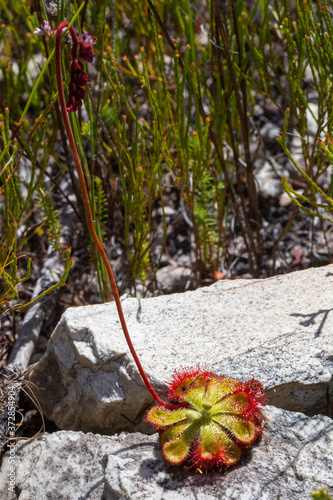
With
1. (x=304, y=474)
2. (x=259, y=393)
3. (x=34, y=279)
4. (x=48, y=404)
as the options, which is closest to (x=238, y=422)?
(x=259, y=393)

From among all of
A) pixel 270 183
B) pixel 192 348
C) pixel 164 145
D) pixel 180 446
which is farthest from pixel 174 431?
pixel 270 183

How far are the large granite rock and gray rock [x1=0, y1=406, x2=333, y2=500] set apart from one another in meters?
0.15

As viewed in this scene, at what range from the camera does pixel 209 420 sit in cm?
161

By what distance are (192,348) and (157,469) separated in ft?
1.80

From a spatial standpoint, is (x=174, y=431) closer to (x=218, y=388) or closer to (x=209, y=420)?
(x=209, y=420)

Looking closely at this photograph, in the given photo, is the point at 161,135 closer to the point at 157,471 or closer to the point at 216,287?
the point at 216,287

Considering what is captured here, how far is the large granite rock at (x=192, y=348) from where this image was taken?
5.95 ft

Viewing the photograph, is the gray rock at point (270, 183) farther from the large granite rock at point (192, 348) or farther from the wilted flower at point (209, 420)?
the wilted flower at point (209, 420)

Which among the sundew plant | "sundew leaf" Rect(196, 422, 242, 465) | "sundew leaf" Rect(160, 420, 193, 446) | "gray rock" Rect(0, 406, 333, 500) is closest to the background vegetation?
the sundew plant

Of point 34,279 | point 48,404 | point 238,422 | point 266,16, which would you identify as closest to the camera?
point 238,422

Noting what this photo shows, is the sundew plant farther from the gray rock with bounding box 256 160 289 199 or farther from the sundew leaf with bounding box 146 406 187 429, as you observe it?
the gray rock with bounding box 256 160 289 199

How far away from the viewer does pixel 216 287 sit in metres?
2.36

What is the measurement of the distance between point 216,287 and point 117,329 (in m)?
0.60

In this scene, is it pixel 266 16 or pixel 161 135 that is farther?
pixel 266 16
